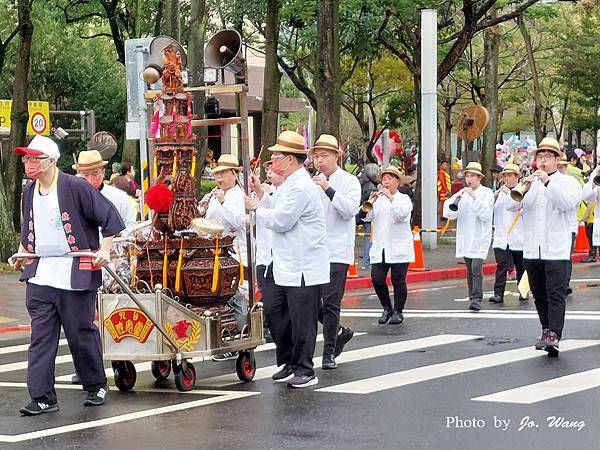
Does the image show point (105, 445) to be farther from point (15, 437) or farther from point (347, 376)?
point (347, 376)

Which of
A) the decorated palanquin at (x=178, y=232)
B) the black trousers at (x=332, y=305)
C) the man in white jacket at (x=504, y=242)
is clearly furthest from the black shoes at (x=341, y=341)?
the man in white jacket at (x=504, y=242)

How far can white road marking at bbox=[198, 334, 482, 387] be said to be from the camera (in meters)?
10.7

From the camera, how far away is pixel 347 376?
1071 centimetres

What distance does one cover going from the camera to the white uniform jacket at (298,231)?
393 inches

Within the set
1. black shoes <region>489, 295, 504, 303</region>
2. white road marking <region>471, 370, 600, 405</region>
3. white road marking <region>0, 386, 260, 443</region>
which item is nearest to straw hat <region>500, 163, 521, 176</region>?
black shoes <region>489, 295, 504, 303</region>

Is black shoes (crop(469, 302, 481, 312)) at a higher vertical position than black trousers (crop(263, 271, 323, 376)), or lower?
lower

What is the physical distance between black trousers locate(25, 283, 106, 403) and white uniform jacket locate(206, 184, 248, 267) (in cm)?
293

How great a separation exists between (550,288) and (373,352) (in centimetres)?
178

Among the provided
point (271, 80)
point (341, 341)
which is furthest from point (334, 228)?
point (271, 80)

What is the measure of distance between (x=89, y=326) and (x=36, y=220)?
Result: 0.87 m

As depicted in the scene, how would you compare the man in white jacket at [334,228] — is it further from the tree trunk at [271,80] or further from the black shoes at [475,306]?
the tree trunk at [271,80]

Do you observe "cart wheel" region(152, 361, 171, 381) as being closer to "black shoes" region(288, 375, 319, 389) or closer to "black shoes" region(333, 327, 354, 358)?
"black shoes" region(288, 375, 319, 389)

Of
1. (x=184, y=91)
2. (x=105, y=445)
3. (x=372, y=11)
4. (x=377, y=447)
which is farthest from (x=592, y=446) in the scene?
(x=372, y=11)

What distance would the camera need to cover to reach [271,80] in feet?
Answer: 95.5
